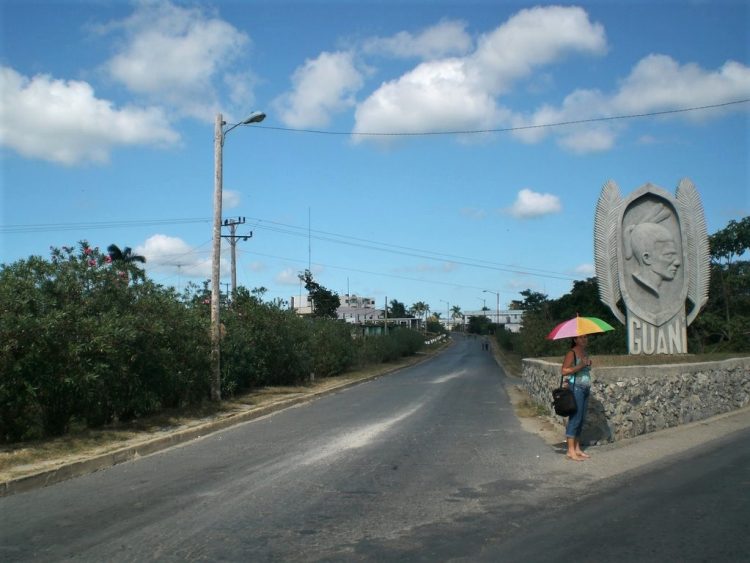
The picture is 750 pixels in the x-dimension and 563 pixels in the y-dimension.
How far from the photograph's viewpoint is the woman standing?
9102mm

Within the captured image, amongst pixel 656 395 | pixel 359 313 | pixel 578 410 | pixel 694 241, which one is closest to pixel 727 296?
pixel 694 241

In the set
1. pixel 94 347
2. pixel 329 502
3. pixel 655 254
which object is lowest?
pixel 329 502

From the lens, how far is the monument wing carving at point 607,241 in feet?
64.2

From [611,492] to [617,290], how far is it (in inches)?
532

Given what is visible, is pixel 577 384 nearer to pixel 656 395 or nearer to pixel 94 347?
pixel 656 395

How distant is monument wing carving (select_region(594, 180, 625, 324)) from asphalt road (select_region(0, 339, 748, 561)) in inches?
368

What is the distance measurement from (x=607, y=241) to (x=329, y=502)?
14.9 m

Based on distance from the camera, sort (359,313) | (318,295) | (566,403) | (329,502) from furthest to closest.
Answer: (359,313), (318,295), (566,403), (329,502)

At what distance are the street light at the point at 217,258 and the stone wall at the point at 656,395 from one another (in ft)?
25.8

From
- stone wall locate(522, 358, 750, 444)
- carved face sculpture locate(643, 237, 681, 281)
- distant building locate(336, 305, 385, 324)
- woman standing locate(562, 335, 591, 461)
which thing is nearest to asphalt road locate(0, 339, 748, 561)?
woman standing locate(562, 335, 591, 461)

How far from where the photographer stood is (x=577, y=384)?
30.1 ft

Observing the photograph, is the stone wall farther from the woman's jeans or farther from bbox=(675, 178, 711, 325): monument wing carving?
bbox=(675, 178, 711, 325): monument wing carving

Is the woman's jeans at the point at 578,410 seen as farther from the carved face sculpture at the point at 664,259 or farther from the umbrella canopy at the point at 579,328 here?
the carved face sculpture at the point at 664,259

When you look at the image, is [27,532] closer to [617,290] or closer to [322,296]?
[617,290]
